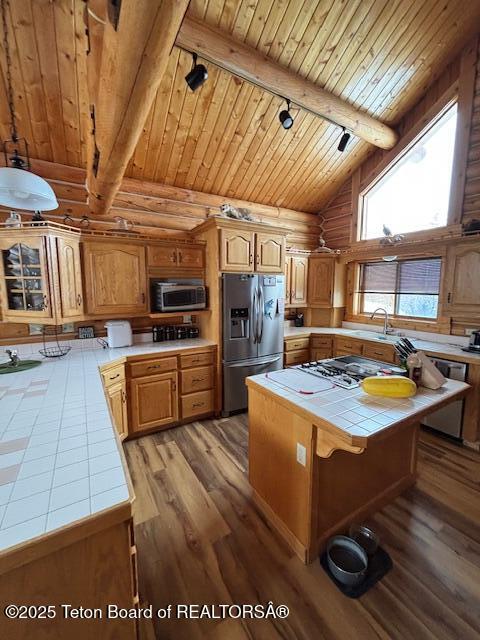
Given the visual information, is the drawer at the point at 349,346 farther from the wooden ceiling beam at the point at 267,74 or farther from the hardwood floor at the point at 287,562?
the wooden ceiling beam at the point at 267,74

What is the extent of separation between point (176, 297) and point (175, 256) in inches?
19.0

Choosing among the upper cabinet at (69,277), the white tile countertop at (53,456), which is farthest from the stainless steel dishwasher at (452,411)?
the upper cabinet at (69,277)

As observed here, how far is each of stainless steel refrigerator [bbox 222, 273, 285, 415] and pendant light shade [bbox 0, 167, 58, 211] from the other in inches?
67.6

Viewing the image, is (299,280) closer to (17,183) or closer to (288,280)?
(288,280)

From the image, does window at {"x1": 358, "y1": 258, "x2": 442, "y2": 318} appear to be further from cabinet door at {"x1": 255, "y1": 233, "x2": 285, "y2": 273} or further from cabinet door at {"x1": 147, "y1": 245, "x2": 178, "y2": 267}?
cabinet door at {"x1": 147, "y1": 245, "x2": 178, "y2": 267}

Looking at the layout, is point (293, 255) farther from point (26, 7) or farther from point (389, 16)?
point (26, 7)

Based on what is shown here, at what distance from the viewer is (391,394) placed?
60.1 inches

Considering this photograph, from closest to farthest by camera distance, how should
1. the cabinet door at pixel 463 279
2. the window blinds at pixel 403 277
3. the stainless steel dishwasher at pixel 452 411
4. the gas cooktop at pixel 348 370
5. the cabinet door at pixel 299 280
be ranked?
the gas cooktop at pixel 348 370, the stainless steel dishwasher at pixel 452 411, the cabinet door at pixel 463 279, the window blinds at pixel 403 277, the cabinet door at pixel 299 280

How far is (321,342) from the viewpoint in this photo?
4043 millimetres

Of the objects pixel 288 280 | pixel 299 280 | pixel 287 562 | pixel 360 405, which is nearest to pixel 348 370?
pixel 360 405

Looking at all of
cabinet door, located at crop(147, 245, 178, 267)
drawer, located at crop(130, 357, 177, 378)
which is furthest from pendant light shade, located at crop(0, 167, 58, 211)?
drawer, located at crop(130, 357, 177, 378)

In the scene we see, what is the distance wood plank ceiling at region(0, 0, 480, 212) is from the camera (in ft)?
7.20

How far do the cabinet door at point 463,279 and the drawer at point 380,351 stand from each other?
0.78 meters

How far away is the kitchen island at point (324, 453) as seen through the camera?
132 centimetres
